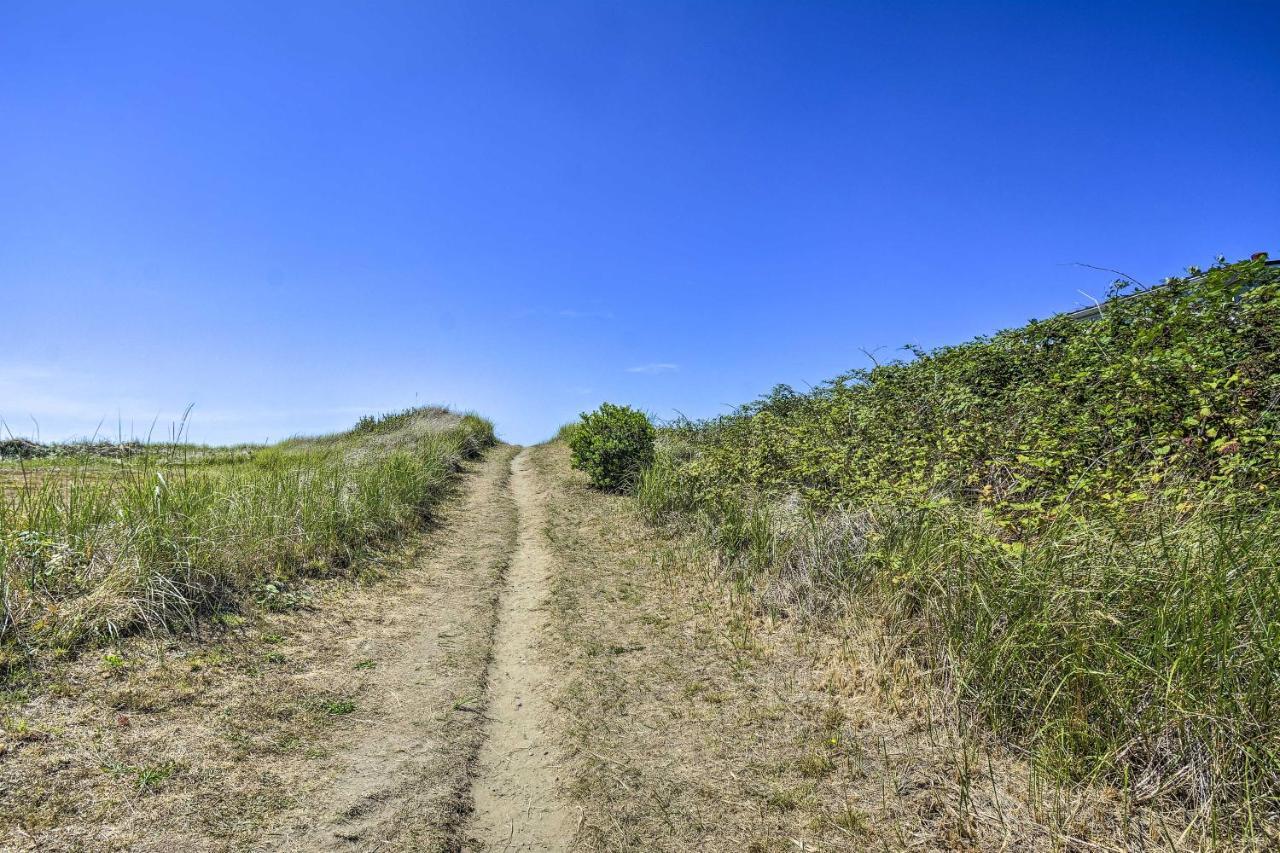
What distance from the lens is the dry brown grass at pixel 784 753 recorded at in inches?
115

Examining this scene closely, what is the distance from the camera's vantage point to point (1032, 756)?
3.16 m

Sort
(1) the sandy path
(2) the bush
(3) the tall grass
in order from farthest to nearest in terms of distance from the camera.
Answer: (2) the bush
(1) the sandy path
(3) the tall grass

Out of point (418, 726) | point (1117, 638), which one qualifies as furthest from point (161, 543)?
point (1117, 638)

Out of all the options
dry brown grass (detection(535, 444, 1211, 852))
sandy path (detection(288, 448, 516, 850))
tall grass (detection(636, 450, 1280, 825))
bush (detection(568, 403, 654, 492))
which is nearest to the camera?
tall grass (detection(636, 450, 1280, 825))

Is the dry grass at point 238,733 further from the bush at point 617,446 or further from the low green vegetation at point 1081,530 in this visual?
the bush at point 617,446

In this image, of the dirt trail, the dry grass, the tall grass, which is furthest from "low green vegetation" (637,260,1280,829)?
the dry grass

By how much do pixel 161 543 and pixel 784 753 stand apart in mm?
5729

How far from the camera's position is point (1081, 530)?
396cm

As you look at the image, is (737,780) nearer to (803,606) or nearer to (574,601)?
(803,606)

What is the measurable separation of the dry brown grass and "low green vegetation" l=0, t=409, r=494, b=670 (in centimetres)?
344

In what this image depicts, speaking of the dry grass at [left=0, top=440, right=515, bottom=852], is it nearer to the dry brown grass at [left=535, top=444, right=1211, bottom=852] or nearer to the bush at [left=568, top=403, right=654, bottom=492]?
the dry brown grass at [left=535, top=444, right=1211, bottom=852]

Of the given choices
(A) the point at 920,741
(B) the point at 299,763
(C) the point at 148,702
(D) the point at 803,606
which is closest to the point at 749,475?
(D) the point at 803,606

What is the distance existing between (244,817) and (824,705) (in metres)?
3.62

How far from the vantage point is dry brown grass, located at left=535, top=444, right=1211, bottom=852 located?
9.61ft
